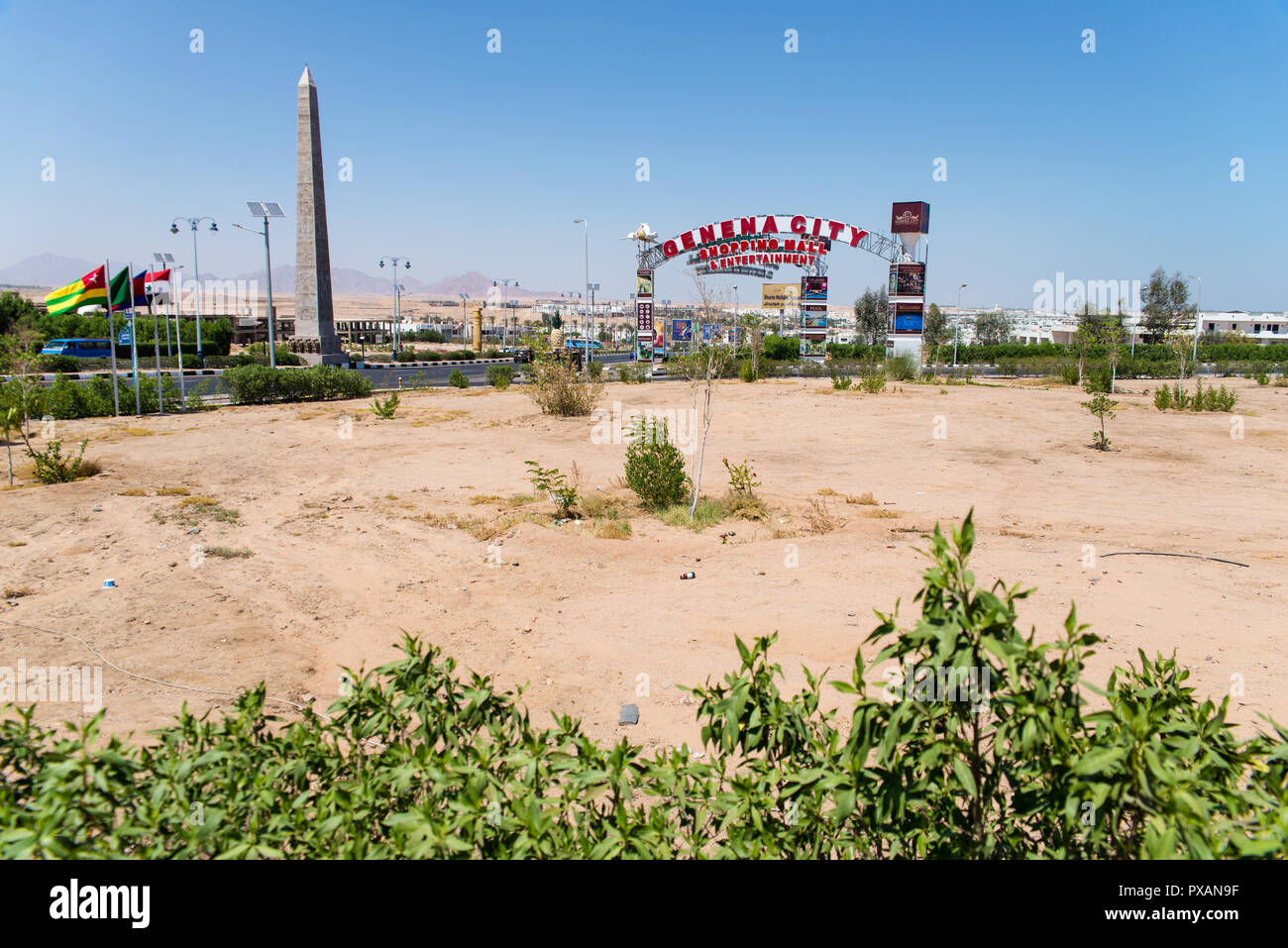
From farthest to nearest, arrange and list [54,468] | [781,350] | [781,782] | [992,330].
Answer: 1. [992,330]
2. [781,350]
3. [54,468]
4. [781,782]

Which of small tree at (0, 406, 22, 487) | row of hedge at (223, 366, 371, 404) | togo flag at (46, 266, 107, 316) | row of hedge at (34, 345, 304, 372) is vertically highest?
togo flag at (46, 266, 107, 316)

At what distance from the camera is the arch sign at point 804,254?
38312mm

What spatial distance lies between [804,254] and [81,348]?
150 ft

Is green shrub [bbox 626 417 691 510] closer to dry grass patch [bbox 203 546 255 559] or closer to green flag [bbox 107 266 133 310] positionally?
dry grass patch [bbox 203 546 255 559]

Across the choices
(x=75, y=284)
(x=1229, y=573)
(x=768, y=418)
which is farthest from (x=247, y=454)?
(x=1229, y=573)

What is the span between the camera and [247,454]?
54.8 feet

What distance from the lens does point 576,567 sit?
928cm

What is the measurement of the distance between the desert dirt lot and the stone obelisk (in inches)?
762

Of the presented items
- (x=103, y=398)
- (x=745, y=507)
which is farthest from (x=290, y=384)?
(x=745, y=507)

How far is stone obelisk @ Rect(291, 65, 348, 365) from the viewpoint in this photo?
33406 mm

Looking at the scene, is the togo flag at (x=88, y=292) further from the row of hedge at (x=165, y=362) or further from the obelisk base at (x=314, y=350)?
the row of hedge at (x=165, y=362)

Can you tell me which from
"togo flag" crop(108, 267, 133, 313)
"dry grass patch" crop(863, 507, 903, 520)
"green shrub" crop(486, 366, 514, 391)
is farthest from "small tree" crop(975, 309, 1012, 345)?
"dry grass patch" crop(863, 507, 903, 520)

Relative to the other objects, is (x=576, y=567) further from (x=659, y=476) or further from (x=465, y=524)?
(x=659, y=476)
